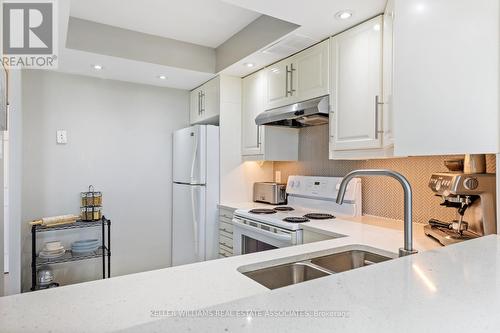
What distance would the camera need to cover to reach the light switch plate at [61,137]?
2.88 metres

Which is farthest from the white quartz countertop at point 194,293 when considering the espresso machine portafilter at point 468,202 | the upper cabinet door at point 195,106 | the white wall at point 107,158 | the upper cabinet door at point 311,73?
the upper cabinet door at point 195,106

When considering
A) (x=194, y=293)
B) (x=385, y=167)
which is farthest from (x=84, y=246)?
(x=385, y=167)

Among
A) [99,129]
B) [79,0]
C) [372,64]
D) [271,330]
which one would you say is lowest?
[271,330]

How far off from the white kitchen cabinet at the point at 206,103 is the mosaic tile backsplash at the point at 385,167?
0.95 meters

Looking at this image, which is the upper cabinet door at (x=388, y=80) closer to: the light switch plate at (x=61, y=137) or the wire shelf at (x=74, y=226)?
the wire shelf at (x=74, y=226)

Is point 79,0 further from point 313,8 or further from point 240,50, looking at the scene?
point 313,8

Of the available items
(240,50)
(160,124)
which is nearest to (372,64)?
(240,50)

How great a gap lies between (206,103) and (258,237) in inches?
64.9

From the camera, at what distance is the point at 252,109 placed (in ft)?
9.70

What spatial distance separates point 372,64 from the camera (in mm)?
1843

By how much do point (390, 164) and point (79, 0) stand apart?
2.50 meters

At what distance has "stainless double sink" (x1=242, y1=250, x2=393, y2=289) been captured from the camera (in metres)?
1.15

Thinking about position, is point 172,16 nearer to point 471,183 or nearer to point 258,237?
point 258,237

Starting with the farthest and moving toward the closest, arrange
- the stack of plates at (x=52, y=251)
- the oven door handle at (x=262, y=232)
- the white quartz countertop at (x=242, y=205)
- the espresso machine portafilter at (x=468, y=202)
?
the white quartz countertop at (x=242, y=205), the stack of plates at (x=52, y=251), the oven door handle at (x=262, y=232), the espresso machine portafilter at (x=468, y=202)
